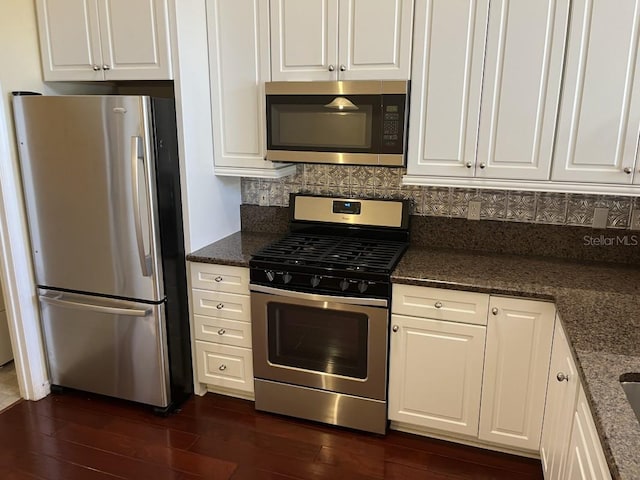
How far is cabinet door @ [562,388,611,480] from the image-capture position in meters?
1.25

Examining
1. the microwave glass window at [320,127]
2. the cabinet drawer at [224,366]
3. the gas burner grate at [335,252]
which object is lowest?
the cabinet drawer at [224,366]

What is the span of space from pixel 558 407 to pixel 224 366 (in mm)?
1682

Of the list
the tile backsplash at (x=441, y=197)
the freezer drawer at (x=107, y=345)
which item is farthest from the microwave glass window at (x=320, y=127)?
the freezer drawer at (x=107, y=345)

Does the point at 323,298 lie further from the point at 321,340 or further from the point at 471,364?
the point at 471,364

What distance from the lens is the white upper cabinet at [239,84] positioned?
2.51 m

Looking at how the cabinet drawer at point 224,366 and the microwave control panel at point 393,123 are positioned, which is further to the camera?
the cabinet drawer at point 224,366

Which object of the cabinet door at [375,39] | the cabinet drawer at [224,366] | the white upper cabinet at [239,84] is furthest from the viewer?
the cabinet drawer at [224,366]

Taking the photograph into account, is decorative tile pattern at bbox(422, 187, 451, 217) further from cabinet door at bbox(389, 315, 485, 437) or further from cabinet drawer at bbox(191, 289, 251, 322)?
cabinet drawer at bbox(191, 289, 251, 322)

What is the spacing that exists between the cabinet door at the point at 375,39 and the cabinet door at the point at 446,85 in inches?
2.1

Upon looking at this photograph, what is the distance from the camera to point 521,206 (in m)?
2.59

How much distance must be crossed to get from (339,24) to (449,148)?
777 millimetres

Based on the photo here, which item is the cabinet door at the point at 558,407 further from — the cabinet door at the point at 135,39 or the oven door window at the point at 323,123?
the cabinet door at the point at 135,39

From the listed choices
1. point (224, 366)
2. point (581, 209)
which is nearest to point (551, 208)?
A: point (581, 209)

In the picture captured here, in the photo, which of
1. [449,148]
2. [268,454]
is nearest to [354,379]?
[268,454]
